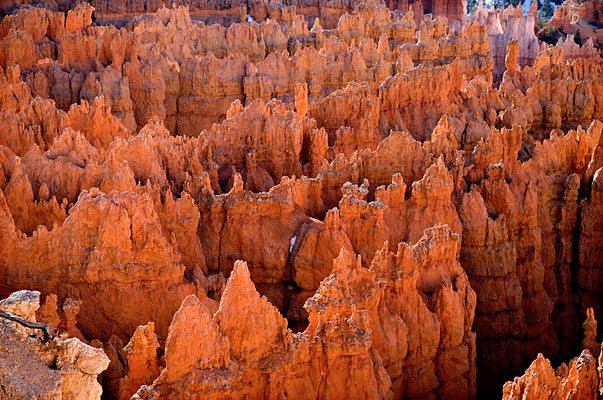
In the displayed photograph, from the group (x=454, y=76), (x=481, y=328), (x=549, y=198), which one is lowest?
(x=481, y=328)

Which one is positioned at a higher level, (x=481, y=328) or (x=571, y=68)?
(x=571, y=68)

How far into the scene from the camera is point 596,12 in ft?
187

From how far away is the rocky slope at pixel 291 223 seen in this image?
1196 centimetres

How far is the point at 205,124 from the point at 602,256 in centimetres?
1233

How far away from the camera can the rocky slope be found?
471 inches

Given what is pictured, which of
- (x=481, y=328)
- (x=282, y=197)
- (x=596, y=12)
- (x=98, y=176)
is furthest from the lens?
(x=596, y=12)

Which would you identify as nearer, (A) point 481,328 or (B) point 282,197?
(B) point 282,197

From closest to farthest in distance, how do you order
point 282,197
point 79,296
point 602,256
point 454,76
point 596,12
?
point 79,296 < point 282,197 < point 602,256 < point 454,76 < point 596,12

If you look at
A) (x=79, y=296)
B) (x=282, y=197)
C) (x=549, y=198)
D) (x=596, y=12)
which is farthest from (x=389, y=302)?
(x=596, y=12)

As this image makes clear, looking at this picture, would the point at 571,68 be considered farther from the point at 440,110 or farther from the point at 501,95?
the point at 440,110

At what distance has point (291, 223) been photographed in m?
16.2

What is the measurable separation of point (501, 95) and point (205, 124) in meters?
8.70

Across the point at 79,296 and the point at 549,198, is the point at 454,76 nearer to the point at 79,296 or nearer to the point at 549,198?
the point at 549,198

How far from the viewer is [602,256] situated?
70.7 feet
